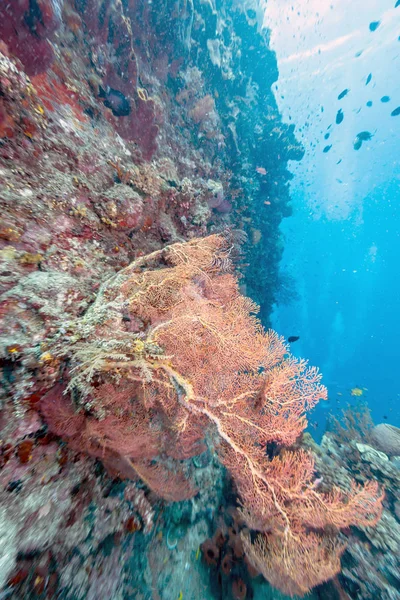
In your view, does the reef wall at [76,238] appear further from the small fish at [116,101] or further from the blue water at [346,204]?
the blue water at [346,204]

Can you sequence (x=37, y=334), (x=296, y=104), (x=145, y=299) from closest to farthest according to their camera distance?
(x=37, y=334) → (x=145, y=299) → (x=296, y=104)

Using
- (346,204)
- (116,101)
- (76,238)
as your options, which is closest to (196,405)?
(76,238)

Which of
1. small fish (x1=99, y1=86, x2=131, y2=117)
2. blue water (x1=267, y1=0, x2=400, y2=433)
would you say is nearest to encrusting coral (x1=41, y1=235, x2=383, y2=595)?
small fish (x1=99, y1=86, x2=131, y2=117)

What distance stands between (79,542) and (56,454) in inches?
42.9

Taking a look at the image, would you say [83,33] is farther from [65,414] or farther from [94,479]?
[94,479]

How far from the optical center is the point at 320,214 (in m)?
86.8

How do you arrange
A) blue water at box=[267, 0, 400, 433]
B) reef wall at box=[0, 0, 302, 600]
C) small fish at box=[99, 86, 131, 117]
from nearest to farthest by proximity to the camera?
reef wall at box=[0, 0, 302, 600]
small fish at box=[99, 86, 131, 117]
blue water at box=[267, 0, 400, 433]

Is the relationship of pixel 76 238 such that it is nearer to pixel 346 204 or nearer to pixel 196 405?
pixel 196 405

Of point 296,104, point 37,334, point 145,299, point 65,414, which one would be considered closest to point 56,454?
point 65,414

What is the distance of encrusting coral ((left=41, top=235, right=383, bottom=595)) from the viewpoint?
283 centimetres

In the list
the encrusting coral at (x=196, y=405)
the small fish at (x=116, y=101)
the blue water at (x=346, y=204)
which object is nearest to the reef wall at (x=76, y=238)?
the small fish at (x=116, y=101)

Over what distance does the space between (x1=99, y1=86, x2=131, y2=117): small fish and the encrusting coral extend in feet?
12.2

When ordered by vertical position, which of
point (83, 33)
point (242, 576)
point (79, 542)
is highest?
point (83, 33)

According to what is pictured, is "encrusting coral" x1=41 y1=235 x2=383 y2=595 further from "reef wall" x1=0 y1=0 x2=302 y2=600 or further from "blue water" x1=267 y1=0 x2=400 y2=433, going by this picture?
"blue water" x1=267 y1=0 x2=400 y2=433
